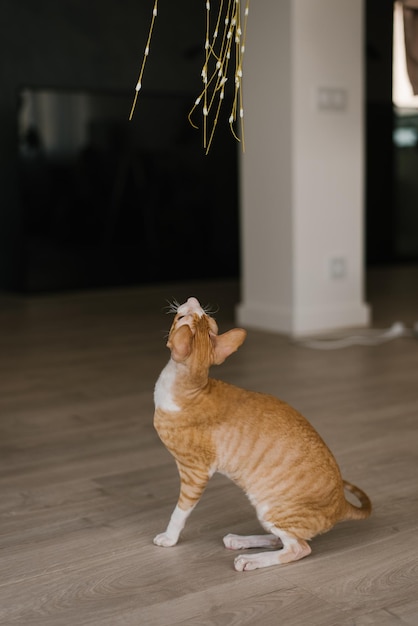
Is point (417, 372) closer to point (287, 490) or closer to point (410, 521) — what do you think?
point (410, 521)

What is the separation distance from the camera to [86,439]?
2826 millimetres

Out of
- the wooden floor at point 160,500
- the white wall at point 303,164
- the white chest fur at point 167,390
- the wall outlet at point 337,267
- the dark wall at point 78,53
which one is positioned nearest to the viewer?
the wooden floor at point 160,500

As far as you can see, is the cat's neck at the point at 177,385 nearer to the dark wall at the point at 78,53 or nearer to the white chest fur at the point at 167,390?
the white chest fur at the point at 167,390

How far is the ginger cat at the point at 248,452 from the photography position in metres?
1.79

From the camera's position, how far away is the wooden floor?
1668 millimetres

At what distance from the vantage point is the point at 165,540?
6.36 ft

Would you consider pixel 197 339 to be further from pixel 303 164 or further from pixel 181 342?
pixel 303 164

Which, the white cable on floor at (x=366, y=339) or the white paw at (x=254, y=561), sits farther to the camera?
the white cable on floor at (x=366, y=339)

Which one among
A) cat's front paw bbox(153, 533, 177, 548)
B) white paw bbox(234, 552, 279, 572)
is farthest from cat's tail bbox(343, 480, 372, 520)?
cat's front paw bbox(153, 533, 177, 548)

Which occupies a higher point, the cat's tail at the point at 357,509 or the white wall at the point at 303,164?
the white wall at the point at 303,164

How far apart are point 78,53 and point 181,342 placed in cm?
533

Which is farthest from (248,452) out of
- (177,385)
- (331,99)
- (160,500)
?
(331,99)

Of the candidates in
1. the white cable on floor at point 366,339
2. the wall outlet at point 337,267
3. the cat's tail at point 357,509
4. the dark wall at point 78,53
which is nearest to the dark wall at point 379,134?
the dark wall at point 78,53

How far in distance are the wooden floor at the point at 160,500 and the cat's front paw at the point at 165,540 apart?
0.02 metres
